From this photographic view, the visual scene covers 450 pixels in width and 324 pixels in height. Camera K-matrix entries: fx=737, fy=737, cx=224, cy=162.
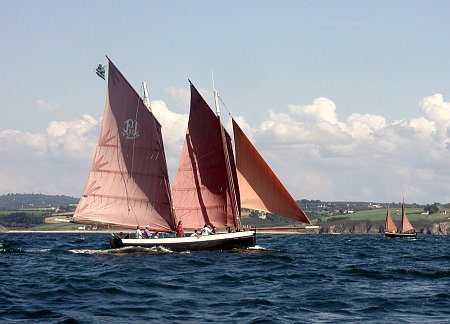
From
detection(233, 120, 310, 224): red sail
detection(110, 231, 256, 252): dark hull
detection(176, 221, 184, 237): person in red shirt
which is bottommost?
detection(110, 231, 256, 252): dark hull

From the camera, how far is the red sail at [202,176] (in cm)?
6662

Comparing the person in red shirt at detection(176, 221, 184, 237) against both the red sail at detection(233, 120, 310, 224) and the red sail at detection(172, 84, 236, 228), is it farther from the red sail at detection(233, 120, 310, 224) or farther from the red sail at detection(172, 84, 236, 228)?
the red sail at detection(233, 120, 310, 224)

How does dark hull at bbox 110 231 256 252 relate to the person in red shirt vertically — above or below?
below

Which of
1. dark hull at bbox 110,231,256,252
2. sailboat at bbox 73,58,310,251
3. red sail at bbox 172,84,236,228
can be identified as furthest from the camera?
dark hull at bbox 110,231,256,252

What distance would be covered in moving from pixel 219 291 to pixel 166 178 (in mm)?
28735

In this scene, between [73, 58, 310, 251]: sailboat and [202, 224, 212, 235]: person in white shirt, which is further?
[202, 224, 212, 235]: person in white shirt

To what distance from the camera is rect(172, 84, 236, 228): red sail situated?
66.6 m

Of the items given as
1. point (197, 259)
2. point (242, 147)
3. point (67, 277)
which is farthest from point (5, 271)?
point (242, 147)

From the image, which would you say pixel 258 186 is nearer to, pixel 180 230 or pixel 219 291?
pixel 180 230

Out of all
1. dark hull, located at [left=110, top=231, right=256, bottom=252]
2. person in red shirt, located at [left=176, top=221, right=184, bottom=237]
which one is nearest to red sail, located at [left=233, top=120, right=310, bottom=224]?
dark hull, located at [left=110, top=231, right=256, bottom=252]

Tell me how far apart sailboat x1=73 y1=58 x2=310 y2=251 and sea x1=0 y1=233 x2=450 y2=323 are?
7.54 meters

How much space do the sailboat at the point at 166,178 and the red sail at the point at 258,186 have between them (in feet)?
0.28

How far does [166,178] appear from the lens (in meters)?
66.1

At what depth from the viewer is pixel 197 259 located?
58.3 meters
